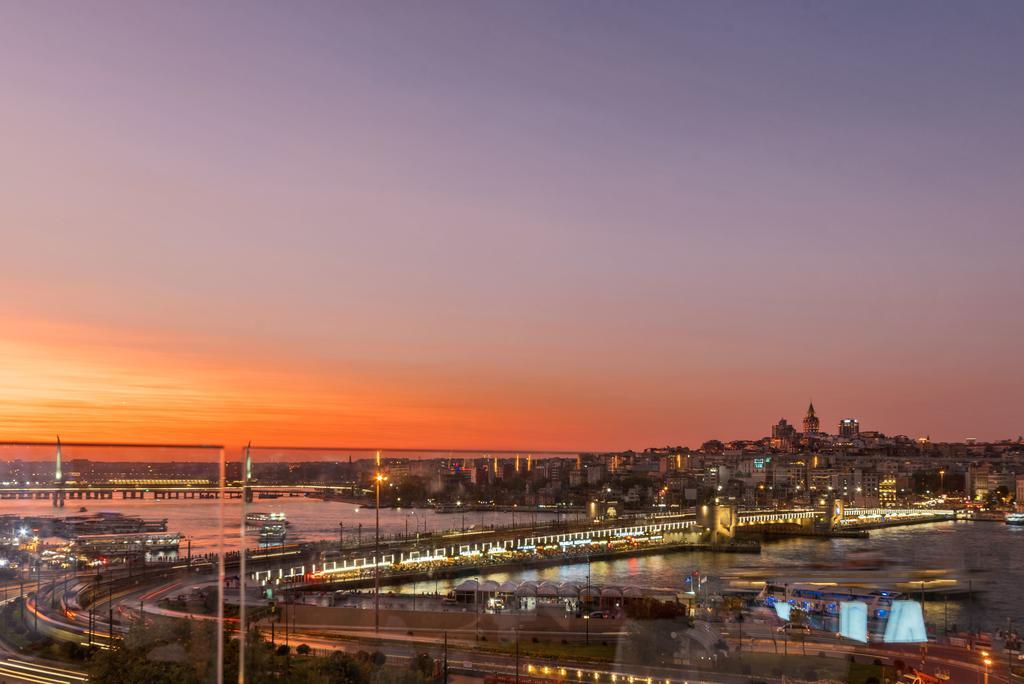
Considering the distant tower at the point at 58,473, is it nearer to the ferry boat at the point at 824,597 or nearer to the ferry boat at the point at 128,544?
the ferry boat at the point at 128,544

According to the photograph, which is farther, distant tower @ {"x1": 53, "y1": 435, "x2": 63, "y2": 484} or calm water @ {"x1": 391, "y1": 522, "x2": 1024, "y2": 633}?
calm water @ {"x1": 391, "y1": 522, "x2": 1024, "y2": 633}

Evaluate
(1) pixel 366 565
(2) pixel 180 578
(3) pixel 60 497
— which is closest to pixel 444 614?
(2) pixel 180 578

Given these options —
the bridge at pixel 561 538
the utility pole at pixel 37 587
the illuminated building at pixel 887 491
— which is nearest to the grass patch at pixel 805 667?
the utility pole at pixel 37 587

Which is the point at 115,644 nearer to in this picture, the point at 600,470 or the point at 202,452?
the point at 202,452

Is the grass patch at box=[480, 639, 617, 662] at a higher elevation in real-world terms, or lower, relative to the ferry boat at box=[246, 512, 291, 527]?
lower

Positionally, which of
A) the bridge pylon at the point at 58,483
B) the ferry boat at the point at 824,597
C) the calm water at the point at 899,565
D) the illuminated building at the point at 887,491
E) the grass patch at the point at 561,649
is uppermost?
the bridge pylon at the point at 58,483

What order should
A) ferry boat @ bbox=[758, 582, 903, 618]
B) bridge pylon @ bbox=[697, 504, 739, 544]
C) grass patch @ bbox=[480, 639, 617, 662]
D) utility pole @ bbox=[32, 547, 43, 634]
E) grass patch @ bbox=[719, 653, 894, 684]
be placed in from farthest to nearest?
bridge pylon @ bbox=[697, 504, 739, 544]
ferry boat @ bbox=[758, 582, 903, 618]
grass patch @ bbox=[480, 639, 617, 662]
grass patch @ bbox=[719, 653, 894, 684]
utility pole @ bbox=[32, 547, 43, 634]

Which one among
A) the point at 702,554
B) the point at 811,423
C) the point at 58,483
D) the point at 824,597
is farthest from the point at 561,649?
the point at 811,423

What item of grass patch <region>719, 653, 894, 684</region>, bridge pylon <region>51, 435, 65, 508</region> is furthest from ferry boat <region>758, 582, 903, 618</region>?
bridge pylon <region>51, 435, 65, 508</region>

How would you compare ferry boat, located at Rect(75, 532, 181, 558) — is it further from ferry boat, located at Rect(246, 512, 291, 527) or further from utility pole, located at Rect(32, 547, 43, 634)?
ferry boat, located at Rect(246, 512, 291, 527)
